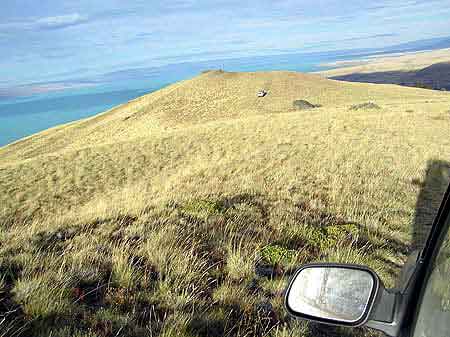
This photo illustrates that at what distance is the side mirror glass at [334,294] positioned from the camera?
171 cm

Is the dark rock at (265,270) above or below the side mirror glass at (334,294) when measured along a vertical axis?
below

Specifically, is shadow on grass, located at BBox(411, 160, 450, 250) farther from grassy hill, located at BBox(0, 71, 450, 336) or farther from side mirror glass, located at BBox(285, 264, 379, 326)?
side mirror glass, located at BBox(285, 264, 379, 326)

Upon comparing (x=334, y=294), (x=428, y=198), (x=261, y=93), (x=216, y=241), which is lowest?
(x=261, y=93)

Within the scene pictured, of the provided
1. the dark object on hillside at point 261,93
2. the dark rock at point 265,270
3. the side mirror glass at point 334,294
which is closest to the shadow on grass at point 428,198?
the dark rock at point 265,270

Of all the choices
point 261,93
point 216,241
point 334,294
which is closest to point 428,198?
point 216,241

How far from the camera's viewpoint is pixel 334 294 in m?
1.87

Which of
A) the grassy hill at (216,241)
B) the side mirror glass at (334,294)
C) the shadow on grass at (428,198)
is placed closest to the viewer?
the side mirror glass at (334,294)

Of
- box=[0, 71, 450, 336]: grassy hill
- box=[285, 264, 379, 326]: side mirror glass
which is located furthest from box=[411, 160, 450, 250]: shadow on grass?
box=[285, 264, 379, 326]: side mirror glass

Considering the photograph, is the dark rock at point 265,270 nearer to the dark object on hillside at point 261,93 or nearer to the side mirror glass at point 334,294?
the side mirror glass at point 334,294

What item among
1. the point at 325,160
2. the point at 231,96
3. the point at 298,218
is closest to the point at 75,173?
the point at 325,160

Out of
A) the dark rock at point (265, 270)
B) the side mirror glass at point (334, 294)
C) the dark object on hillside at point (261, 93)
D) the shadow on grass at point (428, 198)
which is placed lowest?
the dark object on hillside at point (261, 93)

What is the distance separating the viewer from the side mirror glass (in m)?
1.71

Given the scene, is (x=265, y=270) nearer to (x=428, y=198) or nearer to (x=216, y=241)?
(x=216, y=241)

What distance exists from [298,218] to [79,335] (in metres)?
4.99
